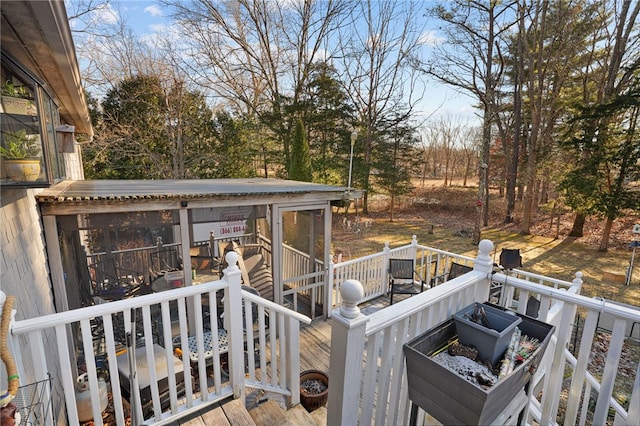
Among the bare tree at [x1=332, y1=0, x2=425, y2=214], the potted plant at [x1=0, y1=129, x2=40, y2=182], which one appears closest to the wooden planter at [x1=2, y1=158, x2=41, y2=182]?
the potted plant at [x1=0, y1=129, x2=40, y2=182]

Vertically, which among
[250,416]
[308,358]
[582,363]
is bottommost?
[308,358]

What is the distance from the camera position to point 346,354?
4.17 ft

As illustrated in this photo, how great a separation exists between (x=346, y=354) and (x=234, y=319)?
1229 mm

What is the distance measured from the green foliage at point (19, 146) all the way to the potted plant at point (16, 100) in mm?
122

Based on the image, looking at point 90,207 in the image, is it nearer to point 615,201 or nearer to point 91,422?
point 91,422

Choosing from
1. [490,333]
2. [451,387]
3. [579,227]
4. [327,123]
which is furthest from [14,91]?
[579,227]

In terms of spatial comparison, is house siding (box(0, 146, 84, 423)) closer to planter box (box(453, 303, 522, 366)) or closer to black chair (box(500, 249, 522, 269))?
planter box (box(453, 303, 522, 366))

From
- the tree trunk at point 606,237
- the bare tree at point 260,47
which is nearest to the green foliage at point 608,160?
the tree trunk at point 606,237

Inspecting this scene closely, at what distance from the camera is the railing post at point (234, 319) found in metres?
2.15

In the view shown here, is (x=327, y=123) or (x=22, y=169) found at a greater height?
(x=327, y=123)

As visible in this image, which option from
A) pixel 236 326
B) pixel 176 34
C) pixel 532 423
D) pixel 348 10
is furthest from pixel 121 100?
pixel 532 423

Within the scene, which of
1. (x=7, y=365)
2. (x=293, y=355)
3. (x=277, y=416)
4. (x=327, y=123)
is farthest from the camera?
(x=327, y=123)

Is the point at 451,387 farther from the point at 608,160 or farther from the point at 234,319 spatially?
the point at 608,160

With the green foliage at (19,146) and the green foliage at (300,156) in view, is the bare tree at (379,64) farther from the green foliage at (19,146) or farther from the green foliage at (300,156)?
the green foliage at (19,146)
